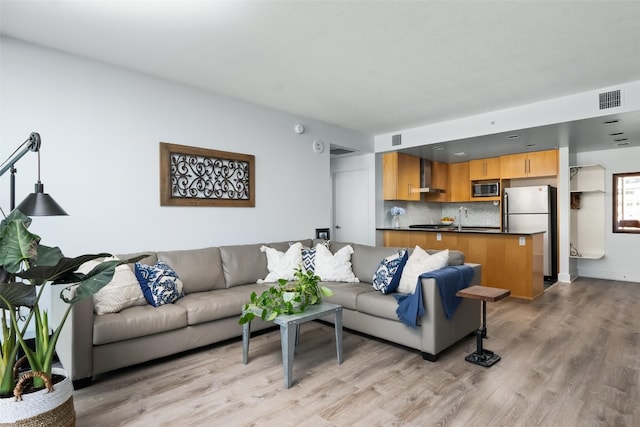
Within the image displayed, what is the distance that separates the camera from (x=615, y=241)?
20.4 feet

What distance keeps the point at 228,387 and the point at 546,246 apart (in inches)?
230

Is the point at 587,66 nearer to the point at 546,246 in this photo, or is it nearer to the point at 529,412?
the point at 529,412

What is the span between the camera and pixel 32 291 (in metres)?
1.58

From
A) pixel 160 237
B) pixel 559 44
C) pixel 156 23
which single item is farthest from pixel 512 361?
pixel 156 23

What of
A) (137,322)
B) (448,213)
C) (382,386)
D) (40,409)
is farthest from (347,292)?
(448,213)

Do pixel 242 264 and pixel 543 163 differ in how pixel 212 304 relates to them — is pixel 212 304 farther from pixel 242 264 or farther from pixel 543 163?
pixel 543 163

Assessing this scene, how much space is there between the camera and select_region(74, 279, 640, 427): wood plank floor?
208cm

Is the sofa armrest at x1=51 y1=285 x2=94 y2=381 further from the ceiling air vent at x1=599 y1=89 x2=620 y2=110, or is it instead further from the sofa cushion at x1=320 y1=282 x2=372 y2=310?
the ceiling air vent at x1=599 y1=89 x2=620 y2=110

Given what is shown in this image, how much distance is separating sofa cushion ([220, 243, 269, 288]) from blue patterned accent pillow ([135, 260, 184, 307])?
69 cm

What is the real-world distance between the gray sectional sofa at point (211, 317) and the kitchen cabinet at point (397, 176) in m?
2.44

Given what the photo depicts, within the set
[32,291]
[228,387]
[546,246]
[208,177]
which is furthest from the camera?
[546,246]

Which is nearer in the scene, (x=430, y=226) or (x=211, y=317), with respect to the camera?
(x=211, y=317)

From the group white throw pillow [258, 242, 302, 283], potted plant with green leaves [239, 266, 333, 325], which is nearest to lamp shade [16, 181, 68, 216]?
potted plant with green leaves [239, 266, 333, 325]

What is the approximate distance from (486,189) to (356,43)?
17.0 feet
